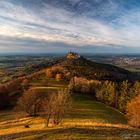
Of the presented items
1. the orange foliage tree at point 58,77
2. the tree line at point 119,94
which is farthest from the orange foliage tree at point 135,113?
the orange foliage tree at point 58,77

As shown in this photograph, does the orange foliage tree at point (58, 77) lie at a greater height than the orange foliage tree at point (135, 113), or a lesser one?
lesser

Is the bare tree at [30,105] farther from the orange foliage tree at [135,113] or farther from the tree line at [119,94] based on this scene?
the orange foliage tree at [135,113]

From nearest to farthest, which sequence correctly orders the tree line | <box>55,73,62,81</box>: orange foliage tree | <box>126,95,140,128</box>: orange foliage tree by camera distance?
<box>126,95,140,128</box>: orange foliage tree → the tree line → <box>55,73,62,81</box>: orange foliage tree

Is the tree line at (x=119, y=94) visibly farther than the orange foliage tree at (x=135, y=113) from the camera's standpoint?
Yes

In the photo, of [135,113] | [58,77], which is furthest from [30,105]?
[58,77]

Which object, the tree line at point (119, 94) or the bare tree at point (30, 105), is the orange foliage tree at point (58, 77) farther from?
the bare tree at point (30, 105)

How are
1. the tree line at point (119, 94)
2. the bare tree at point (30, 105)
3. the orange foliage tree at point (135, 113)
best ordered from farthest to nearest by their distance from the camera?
the bare tree at point (30, 105), the tree line at point (119, 94), the orange foliage tree at point (135, 113)

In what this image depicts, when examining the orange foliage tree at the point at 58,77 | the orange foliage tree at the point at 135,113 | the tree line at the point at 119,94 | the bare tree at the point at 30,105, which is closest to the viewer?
the orange foliage tree at the point at 135,113

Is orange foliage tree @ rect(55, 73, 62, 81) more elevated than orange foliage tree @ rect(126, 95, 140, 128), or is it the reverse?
orange foliage tree @ rect(126, 95, 140, 128)

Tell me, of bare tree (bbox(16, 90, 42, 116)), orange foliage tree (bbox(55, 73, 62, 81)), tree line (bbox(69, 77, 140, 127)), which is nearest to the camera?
tree line (bbox(69, 77, 140, 127))

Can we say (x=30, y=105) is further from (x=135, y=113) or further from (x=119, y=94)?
(x=119, y=94)

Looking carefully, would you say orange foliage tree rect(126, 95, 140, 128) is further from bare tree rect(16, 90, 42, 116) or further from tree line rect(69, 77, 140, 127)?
bare tree rect(16, 90, 42, 116)

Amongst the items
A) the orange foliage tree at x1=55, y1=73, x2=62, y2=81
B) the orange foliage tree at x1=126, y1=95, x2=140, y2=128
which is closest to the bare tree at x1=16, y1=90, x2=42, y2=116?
the orange foliage tree at x1=126, y1=95, x2=140, y2=128
